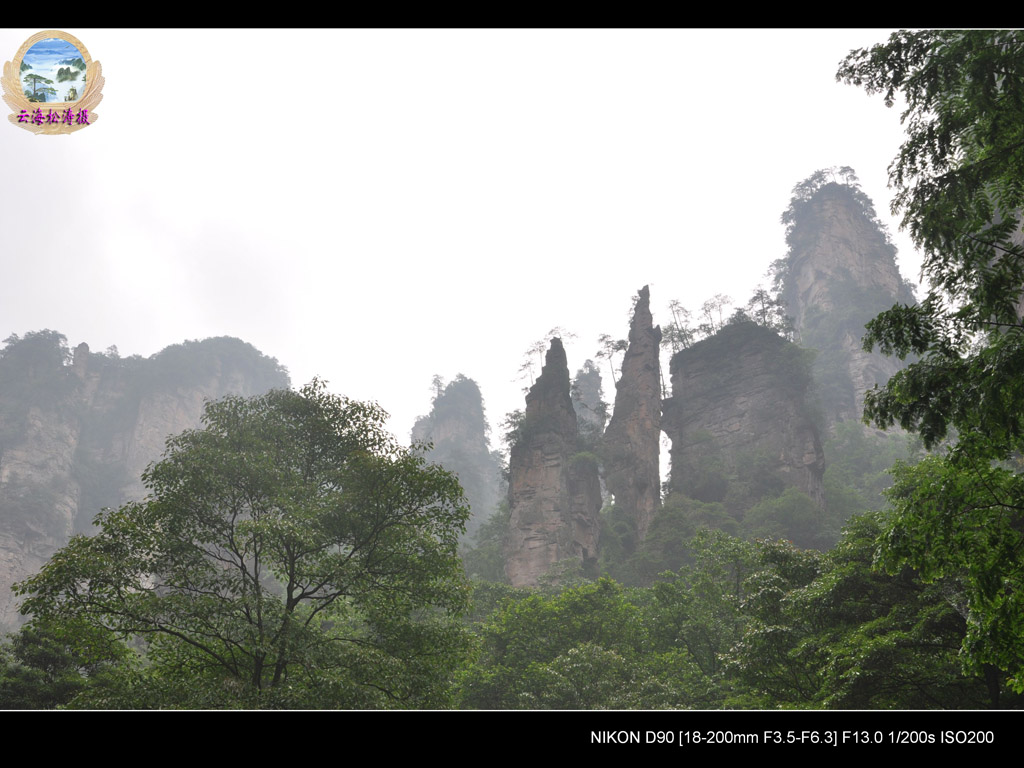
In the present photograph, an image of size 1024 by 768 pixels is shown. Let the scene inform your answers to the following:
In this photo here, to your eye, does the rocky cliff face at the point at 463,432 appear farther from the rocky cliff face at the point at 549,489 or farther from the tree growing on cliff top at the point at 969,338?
the tree growing on cliff top at the point at 969,338

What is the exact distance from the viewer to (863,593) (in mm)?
11586

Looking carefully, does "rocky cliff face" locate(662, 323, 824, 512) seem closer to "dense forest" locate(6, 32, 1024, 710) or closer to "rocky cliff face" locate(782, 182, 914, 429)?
"rocky cliff face" locate(782, 182, 914, 429)

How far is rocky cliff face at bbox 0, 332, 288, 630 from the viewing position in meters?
63.5

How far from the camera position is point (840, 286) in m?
72.4

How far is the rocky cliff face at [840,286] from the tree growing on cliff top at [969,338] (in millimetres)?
61570

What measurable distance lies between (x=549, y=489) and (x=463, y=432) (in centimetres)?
4930

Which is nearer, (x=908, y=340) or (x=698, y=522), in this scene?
(x=908, y=340)

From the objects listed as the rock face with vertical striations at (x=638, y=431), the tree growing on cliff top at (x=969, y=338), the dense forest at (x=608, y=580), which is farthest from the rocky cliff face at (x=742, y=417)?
the tree growing on cliff top at (x=969, y=338)

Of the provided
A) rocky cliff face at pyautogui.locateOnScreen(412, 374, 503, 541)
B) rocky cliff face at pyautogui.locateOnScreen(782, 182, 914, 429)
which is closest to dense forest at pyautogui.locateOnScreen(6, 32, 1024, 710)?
rocky cliff face at pyautogui.locateOnScreen(782, 182, 914, 429)

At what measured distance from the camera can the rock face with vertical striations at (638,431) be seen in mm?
48000

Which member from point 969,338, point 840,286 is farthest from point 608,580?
point 840,286
